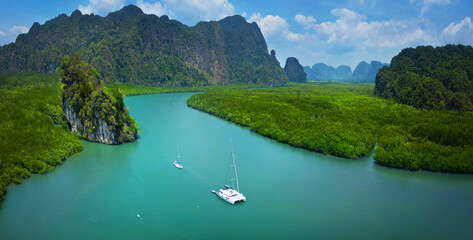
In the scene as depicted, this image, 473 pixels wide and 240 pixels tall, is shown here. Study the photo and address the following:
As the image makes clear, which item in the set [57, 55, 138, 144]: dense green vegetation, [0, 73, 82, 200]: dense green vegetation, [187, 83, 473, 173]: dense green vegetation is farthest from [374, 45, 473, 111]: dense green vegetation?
[0, 73, 82, 200]: dense green vegetation

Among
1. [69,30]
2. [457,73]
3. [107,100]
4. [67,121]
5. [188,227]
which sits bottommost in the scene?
[188,227]

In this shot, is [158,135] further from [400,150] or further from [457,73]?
[457,73]

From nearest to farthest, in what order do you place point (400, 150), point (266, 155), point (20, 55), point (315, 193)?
point (315, 193)
point (400, 150)
point (266, 155)
point (20, 55)

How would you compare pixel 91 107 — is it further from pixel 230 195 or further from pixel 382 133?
pixel 382 133

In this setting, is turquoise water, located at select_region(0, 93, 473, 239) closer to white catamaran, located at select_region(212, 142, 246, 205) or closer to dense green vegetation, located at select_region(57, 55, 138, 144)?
white catamaran, located at select_region(212, 142, 246, 205)

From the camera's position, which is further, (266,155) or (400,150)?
(266,155)

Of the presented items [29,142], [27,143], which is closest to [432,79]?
[29,142]

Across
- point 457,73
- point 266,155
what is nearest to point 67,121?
point 266,155

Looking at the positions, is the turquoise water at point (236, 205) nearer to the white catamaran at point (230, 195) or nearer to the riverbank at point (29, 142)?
the white catamaran at point (230, 195)
